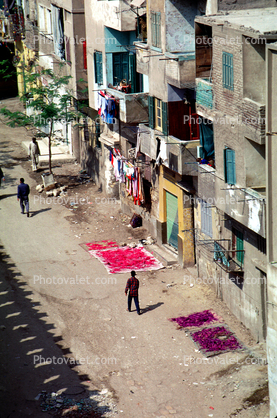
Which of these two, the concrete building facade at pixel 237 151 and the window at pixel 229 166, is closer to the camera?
the concrete building facade at pixel 237 151

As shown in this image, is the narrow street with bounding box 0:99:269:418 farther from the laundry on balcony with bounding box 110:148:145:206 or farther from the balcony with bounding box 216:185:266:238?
the balcony with bounding box 216:185:266:238

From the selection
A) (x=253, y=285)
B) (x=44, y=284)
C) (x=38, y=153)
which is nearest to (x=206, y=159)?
(x=253, y=285)

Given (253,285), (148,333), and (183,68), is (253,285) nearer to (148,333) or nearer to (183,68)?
(148,333)

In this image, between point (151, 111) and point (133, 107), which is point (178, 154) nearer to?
point (151, 111)

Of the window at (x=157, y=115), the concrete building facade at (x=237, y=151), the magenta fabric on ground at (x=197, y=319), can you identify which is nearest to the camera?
the concrete building facade at (x=237, y=151)

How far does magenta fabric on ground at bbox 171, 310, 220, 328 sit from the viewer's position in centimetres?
1877

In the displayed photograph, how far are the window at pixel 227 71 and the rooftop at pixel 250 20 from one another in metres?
0.84

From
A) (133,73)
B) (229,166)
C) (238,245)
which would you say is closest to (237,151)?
(229,166)

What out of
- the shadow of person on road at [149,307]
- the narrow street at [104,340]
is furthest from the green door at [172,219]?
the shadow of person on road at [149,307]

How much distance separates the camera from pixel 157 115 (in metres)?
22.5

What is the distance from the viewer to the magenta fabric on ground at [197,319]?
61.6 ft

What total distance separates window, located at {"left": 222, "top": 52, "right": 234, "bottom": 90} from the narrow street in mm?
7205

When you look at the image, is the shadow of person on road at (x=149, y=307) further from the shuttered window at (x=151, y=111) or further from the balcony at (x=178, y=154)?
the shuttered window at (x=151, y=111)

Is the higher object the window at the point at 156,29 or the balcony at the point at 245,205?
the window at the point at 156,29
